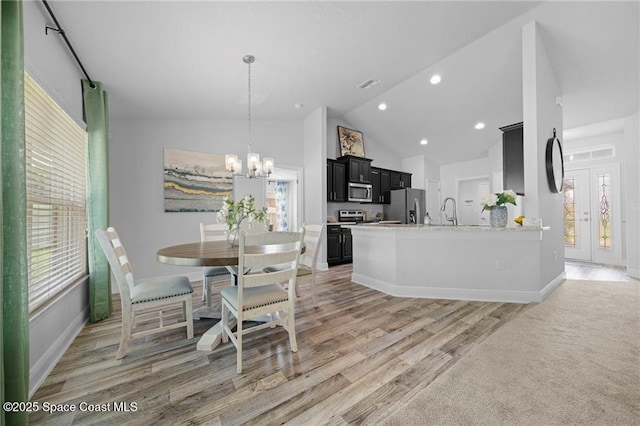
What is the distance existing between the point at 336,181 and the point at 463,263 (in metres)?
2.99

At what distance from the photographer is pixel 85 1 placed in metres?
1.87

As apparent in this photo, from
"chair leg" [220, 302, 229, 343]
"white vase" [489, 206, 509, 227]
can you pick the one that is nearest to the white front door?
"white vase" [489, 206, 509, 227]

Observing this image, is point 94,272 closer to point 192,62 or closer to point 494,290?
point 192,62

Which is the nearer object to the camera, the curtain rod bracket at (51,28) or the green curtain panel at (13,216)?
the green curtain panel at (13,216)

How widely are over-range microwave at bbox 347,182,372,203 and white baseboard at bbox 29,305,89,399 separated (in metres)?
4.51

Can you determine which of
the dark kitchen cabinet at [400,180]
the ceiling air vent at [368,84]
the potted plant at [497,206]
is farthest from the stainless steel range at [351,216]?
the potted plant at [497,206]

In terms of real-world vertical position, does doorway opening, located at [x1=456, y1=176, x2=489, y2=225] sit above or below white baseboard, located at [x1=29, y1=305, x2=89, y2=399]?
above

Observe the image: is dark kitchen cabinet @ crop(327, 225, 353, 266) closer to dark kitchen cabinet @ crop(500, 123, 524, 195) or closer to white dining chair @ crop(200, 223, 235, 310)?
white dining chair @ crop(200, 223, 235, 310)

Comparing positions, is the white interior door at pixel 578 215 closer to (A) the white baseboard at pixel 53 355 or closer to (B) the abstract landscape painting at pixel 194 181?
(B) the abstract landscape painting at pixel 194 181

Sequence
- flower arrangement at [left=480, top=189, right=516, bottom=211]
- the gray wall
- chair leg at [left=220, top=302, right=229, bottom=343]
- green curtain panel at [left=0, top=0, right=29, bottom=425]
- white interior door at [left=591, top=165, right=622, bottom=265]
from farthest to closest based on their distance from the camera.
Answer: white interior door at [left=591, top=165, right=622, bottom=265] → the gray wall → flower arrangement at [left=480, top=189, right=516, bottom=211] → chair leg at [left=220, top=302, right=229, bottom=343] → green curtain panel at [left=0, top=0, right=29, bottom=425]

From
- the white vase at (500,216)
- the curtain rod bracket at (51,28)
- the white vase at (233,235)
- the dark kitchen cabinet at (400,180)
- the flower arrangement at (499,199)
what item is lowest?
the white vase at (233,235)

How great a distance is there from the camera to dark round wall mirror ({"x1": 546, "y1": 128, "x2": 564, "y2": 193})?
3234 mm

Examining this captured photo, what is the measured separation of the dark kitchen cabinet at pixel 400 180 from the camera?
6.70m

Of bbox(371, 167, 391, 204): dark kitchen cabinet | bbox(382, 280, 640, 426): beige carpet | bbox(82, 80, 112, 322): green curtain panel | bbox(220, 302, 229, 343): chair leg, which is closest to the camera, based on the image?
bbox(382, 280, 640, 426): beige carpet
